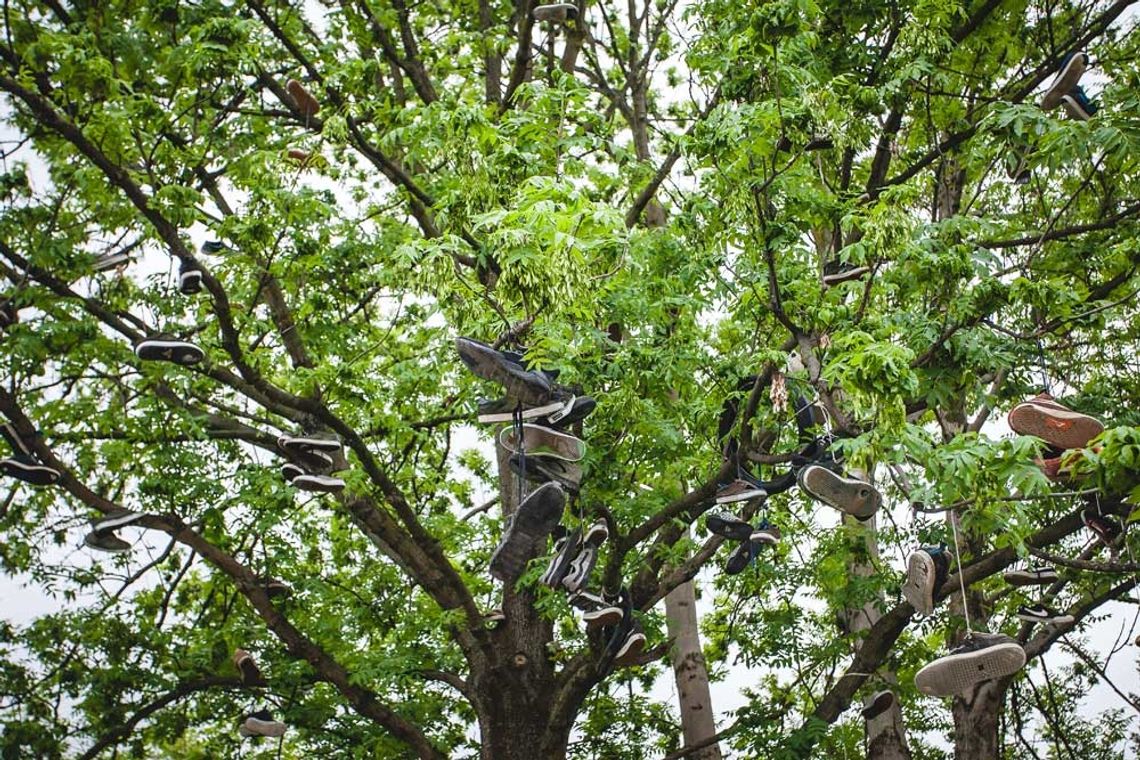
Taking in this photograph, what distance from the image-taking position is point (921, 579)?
509cm

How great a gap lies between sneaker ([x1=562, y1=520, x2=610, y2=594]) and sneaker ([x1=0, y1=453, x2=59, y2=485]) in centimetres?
300

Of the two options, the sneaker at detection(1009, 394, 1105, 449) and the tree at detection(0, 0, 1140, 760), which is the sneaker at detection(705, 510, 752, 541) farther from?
the sneaker at detection(1009, 394, 1105, 449)

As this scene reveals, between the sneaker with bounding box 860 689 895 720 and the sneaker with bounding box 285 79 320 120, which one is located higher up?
the sneaker with bounding box 285 79 320 120

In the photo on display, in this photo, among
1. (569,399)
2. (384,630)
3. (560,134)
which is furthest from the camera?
(384,630)

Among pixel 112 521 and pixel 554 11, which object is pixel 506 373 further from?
pixel 112 521

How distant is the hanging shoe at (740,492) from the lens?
5.25 metres

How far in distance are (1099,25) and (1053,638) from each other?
11.6 feet

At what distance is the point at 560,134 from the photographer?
5457 millimetres

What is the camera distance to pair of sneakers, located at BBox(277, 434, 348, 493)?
20.3 feet

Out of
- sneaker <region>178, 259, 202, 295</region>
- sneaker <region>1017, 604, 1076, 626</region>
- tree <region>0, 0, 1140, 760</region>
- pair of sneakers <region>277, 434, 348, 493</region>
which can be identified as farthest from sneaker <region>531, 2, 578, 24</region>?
sneaker <region>1017, 604, 1076, 626</region>

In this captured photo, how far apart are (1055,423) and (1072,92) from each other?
183 cm

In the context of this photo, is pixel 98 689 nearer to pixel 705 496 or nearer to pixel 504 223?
pixel 705 496

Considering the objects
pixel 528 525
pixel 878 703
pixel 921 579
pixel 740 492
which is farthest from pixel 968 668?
pixel 878 703

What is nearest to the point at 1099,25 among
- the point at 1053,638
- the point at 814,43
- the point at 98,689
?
the point at 814,43
